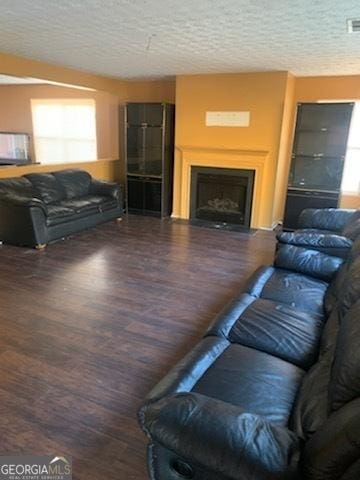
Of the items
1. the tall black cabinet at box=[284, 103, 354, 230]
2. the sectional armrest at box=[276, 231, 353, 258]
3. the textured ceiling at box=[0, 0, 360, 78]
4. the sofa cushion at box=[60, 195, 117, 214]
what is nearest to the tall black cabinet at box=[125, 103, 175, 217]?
the sofa cushion at box=[60, 195, 117, 214]

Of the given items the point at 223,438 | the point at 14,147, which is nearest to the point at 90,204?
the point at 14,147

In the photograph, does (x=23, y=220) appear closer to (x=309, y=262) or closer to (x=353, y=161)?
(x=309, y=262)

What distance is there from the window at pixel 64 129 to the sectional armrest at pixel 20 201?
3227 mm

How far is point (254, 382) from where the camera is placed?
5.10 ft

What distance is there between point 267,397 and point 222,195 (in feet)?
15.5

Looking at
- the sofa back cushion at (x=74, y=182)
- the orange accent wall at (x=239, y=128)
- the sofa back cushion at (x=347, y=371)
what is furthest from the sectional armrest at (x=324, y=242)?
the sofa back cushion at (x=74, y=182)

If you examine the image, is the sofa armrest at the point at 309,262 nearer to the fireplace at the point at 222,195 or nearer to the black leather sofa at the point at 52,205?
the fireplace at the point at 222,195

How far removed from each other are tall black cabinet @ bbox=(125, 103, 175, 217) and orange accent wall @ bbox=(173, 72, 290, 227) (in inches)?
10.0

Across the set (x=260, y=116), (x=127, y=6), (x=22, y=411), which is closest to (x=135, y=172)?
(x=260, y=116)

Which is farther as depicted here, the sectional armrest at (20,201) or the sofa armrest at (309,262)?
the sectional armrest at (20,201)

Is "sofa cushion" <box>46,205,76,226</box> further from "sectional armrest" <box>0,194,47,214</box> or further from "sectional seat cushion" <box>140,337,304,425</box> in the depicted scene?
"sectional seat cushion" <box>140,337,304,425</box>

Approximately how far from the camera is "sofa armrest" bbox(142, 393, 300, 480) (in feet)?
3.48

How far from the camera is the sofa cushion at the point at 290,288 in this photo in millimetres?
2332

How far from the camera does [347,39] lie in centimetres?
332
